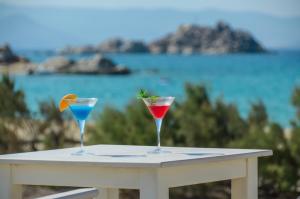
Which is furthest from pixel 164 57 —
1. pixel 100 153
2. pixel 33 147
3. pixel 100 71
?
pixel 100 153

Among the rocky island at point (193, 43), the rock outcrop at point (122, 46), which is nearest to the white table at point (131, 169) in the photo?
the rocky island at point (193, 43)

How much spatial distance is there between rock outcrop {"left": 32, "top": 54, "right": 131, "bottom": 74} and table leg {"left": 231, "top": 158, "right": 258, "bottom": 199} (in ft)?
55.7

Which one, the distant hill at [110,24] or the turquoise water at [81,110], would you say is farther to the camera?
the distant hill at [110,24]

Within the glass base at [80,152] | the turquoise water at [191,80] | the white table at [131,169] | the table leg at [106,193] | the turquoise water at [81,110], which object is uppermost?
the turquoise water at [191,80]

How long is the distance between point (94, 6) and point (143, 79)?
26.4ft

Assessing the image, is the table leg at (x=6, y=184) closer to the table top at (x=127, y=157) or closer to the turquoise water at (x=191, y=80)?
the table top at (x=127, y=157)

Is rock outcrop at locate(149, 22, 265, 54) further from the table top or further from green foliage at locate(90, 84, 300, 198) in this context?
the table top

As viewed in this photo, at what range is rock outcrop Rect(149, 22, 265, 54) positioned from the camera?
23.9 m

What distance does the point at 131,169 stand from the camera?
2672mm

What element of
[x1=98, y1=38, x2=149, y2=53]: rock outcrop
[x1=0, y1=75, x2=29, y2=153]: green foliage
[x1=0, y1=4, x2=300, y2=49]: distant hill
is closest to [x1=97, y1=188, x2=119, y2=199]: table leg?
[x1=0, y1=75, x2=29, y2=153]: green foliage

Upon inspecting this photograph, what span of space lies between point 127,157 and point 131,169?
127mm

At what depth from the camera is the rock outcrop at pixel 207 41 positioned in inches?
942

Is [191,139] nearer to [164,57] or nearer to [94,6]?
[164,57]

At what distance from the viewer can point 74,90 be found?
794 inches
